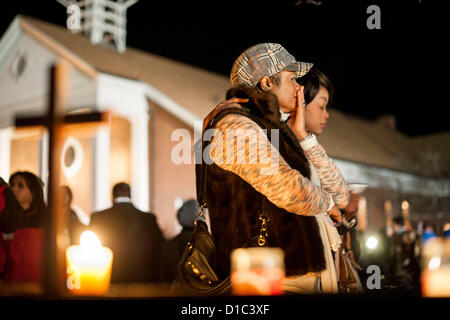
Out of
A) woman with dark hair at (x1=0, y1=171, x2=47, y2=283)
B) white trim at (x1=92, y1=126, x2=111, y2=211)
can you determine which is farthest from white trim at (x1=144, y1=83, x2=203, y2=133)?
woman with dark hair at (x1=0, y1=171, x2=47, y2=283)

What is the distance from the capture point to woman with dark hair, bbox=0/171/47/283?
343 cm

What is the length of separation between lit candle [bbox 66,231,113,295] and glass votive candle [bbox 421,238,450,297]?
106cm

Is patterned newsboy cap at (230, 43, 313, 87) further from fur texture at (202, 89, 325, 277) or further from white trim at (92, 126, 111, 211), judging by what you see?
white trim at (92, 126, 111, 211)

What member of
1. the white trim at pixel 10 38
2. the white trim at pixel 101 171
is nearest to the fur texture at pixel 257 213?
the white trim at pixel 101 171

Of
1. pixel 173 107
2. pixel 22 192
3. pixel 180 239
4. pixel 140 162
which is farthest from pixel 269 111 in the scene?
pixel 173 107

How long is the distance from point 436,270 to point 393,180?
24488mm

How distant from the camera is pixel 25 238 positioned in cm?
359

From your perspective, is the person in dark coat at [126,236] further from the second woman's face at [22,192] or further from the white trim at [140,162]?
the white trim at [140,162]

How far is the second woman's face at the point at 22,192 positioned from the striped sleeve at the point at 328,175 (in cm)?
208

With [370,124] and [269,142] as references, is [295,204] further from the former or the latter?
[370,124]

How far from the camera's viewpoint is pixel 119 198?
5746mm

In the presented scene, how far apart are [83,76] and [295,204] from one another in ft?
40.0

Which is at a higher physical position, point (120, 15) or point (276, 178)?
point (120, 15)

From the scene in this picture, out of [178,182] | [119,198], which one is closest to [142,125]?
[178,182]
